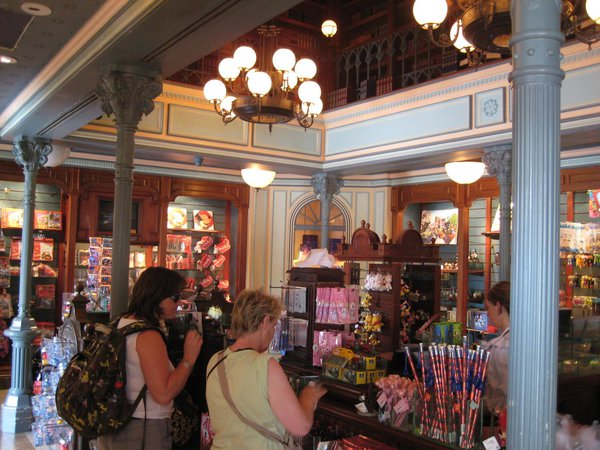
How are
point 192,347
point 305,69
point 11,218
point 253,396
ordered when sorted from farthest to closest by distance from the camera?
point 11,218 < point 305,69 < point 192,347 < point 253,396

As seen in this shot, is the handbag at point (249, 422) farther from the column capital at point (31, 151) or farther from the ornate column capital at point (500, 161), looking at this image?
the column capital at point (31, 151)

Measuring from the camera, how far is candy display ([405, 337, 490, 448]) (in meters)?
2.76

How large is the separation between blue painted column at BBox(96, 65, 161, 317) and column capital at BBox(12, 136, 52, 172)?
3348 millimetres

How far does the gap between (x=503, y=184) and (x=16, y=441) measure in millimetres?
6127

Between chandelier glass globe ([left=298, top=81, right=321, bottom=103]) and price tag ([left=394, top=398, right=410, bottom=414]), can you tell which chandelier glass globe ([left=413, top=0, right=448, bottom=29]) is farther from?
price tag ([left=394, top=398, right=410, bottom=414])

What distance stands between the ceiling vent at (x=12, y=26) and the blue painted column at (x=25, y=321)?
2.82 m

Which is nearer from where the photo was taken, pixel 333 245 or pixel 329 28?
pixel 329 28

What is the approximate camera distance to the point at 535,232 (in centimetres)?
174

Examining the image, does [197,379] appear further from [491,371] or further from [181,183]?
[181,183]

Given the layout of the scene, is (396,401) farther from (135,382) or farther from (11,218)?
(11,218)

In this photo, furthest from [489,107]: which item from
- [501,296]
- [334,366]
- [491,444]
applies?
[491,444]

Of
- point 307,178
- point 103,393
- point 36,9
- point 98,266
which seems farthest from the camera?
point 307,178

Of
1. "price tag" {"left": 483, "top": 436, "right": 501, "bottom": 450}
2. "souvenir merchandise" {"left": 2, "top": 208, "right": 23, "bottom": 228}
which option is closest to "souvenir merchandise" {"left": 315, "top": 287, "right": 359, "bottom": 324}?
"price tag" {"left": 483, "top": 436, "right": 501, "bottom": 450}

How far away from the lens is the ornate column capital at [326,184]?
382 inches
